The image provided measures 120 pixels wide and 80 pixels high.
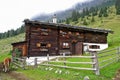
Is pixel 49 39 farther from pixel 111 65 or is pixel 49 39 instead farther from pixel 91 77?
pixel 91 77

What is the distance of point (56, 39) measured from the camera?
43.8m

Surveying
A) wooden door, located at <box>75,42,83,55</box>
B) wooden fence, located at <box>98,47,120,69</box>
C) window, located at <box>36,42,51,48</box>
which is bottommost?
wooden door, located at <box>75,42,83,55</box>

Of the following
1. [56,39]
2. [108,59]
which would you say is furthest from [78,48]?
[108,59]

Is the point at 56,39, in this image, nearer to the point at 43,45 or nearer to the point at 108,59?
the point at 43,45

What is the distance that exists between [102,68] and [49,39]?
2265 centimetres

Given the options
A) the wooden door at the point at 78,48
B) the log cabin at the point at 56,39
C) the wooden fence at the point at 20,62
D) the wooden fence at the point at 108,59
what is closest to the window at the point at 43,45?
the log cabin at the point at 56,39

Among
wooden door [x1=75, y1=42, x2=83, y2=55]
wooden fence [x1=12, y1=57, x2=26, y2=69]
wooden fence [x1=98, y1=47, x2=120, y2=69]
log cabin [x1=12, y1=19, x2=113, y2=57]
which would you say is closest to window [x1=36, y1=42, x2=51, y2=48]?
log cabin [x1=12, y1=19, x2=113, y2=57]

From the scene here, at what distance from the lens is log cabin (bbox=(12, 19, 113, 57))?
136 ft

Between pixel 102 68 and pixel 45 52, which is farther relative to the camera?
pixel 45 52

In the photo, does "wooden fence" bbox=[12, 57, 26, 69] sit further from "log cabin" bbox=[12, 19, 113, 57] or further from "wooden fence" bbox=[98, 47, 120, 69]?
"wooden fence" bbox=[98, 47, 120, 69]

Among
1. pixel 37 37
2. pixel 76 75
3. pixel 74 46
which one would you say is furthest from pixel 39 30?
pixel 76 75

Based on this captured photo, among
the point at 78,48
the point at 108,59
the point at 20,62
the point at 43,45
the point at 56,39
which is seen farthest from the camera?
the point at 78,48

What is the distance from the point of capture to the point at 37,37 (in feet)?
138

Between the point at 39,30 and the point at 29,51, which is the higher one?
the point at 39,30
